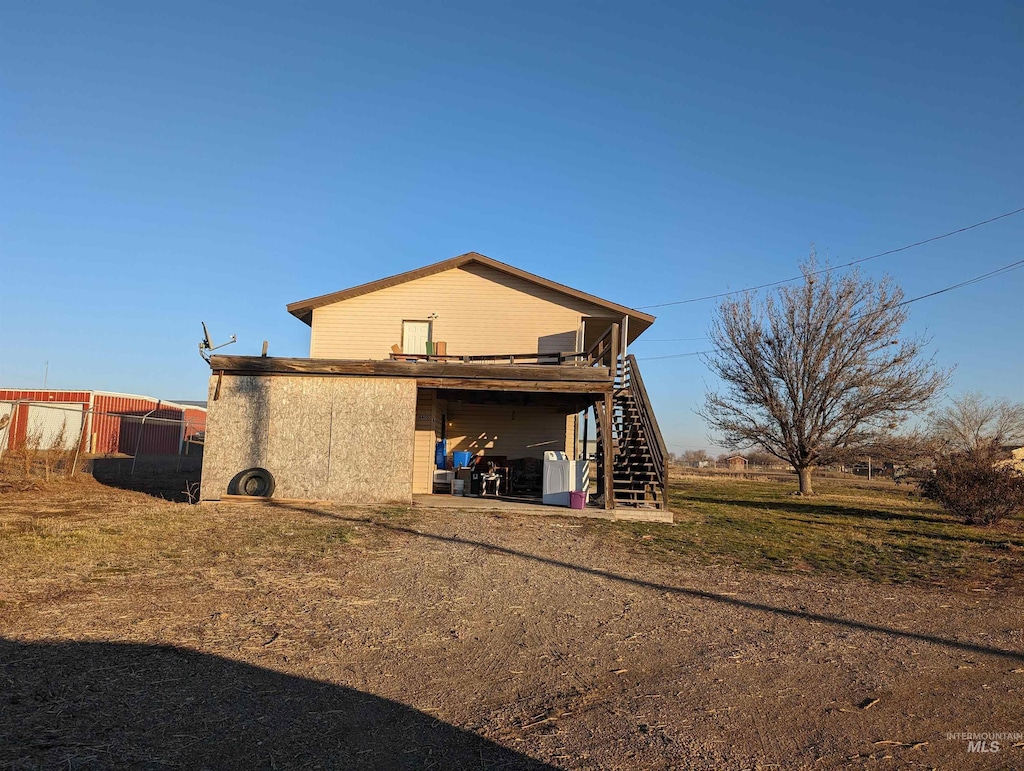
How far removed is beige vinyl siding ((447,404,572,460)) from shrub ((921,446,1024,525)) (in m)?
8.87

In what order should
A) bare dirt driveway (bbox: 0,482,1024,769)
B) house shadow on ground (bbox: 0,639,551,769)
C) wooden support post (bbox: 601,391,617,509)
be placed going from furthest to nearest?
1. wooden support post (bbox: 601,391,617,509)
2. bare dirt driveway (bbox: 0,482,1024,769)
3. house shadow on ground (bbox: 0,639,551,769)

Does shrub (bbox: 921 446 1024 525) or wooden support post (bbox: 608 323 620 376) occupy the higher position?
wooden support post (bbox: 608 323 620 376)

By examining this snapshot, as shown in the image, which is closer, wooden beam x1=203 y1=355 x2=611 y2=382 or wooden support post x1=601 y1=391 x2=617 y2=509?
wooden support post x1=601 y1=391 x2=617 y2=509

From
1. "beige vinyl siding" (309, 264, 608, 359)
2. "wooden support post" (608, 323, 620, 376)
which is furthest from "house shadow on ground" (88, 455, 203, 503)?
"wooden support post" (608, 323, 620, 376)

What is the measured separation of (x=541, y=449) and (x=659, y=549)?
815 centimetres

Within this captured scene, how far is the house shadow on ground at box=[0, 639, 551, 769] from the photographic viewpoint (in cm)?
314

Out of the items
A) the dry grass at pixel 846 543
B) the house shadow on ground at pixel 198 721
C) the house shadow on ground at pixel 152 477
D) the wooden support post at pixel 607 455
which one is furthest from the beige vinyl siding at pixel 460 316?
the house shadow on ground at pixel 198 721

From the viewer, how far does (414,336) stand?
58.2 feet

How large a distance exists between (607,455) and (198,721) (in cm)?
978

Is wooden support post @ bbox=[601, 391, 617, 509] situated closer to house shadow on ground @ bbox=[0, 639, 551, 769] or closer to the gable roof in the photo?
the gable roof

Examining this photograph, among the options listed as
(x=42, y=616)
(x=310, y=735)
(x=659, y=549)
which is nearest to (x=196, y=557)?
(x=42, y=616)

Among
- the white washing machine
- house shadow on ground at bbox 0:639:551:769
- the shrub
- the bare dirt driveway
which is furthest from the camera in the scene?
the shrub

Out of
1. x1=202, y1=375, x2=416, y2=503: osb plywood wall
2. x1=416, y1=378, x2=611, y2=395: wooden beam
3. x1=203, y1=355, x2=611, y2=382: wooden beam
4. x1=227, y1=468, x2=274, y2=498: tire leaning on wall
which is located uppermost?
x1=203, y1=355, x2=611, y2=382: wooden beam

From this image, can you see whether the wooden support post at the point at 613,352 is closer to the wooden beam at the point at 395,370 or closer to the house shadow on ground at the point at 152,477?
the wooden beam at the point at 395,370
